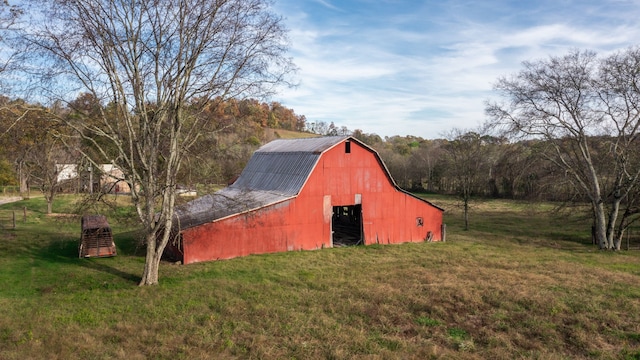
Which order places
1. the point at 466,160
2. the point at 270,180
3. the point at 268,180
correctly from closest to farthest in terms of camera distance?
1. the point at 270,180
2. the point at 268,180
3. the point at 466,160

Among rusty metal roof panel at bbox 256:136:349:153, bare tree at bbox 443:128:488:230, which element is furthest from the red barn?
bare tree at bbox 443:128:488:230

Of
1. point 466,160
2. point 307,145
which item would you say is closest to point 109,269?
point 307,145

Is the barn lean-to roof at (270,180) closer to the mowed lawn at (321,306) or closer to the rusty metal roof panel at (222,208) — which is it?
the rusty metal roof panel at (222,208)

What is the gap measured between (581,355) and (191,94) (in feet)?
41.4

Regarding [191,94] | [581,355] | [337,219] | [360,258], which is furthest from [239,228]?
A: [581,355]

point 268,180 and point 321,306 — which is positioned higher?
point 268,180

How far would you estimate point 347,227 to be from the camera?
86.6 feet

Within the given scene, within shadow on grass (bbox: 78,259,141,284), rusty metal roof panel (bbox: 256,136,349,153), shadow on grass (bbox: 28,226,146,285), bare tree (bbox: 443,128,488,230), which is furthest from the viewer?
bare tree (bbox: 443,128,488,230)

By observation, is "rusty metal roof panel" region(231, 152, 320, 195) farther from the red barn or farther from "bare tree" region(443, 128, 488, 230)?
"bare tree" region(443, 128, 488, 230)

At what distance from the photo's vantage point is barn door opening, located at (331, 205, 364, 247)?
76.6ft

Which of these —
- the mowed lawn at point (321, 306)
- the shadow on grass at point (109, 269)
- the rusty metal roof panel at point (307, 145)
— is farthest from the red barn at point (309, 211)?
the shadow on grass at point (109, 269)

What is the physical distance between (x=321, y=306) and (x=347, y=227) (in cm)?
1419

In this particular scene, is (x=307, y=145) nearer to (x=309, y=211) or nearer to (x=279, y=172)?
(x=279, y=172)

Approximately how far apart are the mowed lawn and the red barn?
3.82 ft
